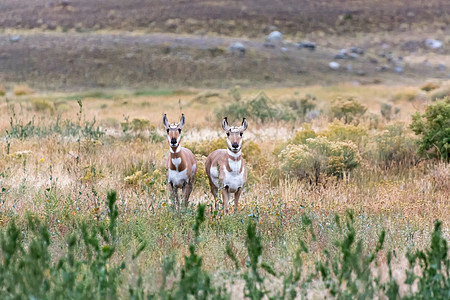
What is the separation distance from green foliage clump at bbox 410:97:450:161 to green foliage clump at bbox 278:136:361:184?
1.62m

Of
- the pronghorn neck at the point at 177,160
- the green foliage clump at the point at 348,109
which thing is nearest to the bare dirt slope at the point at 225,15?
the green foliage clump at the point at 348,109

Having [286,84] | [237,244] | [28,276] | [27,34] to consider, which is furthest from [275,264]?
[27,34]

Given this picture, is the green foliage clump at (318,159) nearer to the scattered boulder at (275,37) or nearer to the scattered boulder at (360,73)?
the scattered boulder at (360,73)

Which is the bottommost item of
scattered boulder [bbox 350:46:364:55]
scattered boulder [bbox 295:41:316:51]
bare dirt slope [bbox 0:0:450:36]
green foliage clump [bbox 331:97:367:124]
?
green foliage clump [bbox 331:97:367:124]

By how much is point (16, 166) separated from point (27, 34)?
1822 inches

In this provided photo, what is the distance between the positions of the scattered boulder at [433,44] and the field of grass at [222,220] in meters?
51.0

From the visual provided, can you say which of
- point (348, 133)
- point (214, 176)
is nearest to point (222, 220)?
point (214, 176)

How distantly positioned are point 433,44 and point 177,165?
5927 centimetres

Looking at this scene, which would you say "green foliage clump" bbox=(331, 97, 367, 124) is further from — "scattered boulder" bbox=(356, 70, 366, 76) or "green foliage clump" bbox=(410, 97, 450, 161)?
"scattered boulder" bbox=(356, 70, 366, 76)

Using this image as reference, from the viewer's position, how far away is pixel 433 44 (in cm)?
6047

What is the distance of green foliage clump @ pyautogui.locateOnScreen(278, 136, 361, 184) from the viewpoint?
9812 mm

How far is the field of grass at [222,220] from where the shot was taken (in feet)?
13.4

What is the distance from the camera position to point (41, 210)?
7145mm

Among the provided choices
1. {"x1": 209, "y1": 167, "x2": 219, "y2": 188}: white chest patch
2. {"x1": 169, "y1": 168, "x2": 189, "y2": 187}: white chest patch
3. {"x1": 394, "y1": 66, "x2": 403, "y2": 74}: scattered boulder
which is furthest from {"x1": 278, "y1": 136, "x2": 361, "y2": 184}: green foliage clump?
{"x1": 394, "y1": 66, "x2": 403, "y2": 74}: scattered boulder
